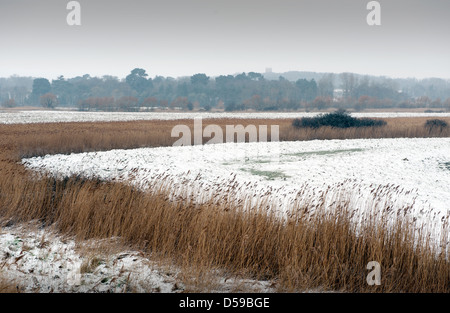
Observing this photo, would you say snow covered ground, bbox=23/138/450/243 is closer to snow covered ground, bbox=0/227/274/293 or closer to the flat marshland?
the flat marshland

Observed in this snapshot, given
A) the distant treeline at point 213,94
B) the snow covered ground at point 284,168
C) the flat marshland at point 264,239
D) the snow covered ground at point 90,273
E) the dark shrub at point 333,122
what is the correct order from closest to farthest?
the snow covered ground at point 90,273, the flat marshland at point 264,239, the snow covered ground at point 284,168, the dark shrub at point 333,122, the distant treeline at point 213,94

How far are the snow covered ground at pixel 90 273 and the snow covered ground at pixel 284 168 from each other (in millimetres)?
3284

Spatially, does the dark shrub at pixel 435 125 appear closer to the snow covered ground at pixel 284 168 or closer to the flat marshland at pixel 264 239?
the snow covered ground at pixel 284 168

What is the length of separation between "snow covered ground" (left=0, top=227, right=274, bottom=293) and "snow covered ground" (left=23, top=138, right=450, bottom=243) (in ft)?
10.8

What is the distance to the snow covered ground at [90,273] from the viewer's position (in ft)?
15.7

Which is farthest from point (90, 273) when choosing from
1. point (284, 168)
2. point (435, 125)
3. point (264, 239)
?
point (435, 125)

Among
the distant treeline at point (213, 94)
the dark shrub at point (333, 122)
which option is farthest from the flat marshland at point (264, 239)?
the distant treeline at point (213, 94)

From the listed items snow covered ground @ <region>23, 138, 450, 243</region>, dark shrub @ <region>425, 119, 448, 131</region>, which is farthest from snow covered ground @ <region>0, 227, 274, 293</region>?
dark shrub @ <region>425, 119, 448, 131</region>

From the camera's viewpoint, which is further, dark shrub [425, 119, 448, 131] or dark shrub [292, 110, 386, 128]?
dark shrub [425, 119, 448, 131]

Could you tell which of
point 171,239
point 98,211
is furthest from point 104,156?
point 171,239

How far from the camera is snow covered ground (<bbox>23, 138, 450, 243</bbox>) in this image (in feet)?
32.1

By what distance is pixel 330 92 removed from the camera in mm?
142750

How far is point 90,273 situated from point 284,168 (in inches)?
377
